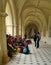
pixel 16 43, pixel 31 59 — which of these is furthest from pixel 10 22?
pixel 31 59

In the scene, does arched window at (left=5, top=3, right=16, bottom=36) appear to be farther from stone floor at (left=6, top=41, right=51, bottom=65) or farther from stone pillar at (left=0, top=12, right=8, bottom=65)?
stone pillar at (left=0, top=12, right=8, bottom=65)

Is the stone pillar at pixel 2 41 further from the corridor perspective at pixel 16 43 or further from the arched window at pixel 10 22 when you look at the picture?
the arched window at pixel 10 22

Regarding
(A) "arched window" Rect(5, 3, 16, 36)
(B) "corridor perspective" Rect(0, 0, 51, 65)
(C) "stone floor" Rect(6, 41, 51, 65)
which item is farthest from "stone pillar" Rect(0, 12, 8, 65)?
(A) "arched window" Rect(5, 3, 16, 36)

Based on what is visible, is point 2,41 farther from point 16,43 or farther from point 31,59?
point 16,43

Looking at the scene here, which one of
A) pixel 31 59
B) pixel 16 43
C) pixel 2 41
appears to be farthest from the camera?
pixel 16 43

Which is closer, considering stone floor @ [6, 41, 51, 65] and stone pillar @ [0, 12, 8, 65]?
stone floor @ [6, 41, 51, 65]

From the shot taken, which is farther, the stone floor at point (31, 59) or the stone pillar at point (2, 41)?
the stone pillar at point (2, 41)

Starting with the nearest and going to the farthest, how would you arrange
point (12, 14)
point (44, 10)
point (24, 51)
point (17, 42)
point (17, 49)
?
point (24, 51)
point (17, 49)
point (17, 42)
point (12, 14)
point (44, 10)

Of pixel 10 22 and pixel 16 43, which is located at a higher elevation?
pixel 10 22

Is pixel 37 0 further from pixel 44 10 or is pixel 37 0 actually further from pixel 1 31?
pixel 1 31

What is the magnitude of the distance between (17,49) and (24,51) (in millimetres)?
1411

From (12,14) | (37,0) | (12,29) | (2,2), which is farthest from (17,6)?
(2,2)

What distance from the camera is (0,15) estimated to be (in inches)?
333

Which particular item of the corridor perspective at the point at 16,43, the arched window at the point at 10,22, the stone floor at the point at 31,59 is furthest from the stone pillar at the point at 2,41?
the arched window at the point at 10,22
